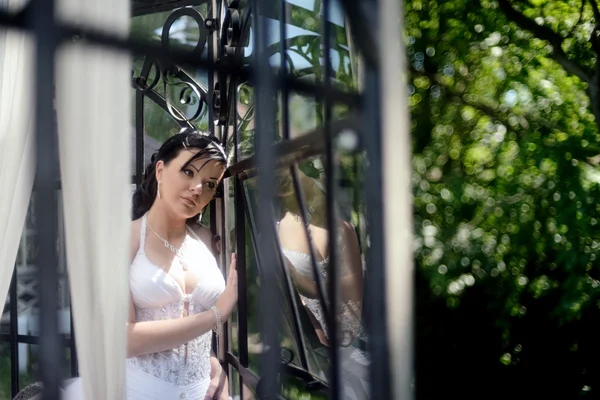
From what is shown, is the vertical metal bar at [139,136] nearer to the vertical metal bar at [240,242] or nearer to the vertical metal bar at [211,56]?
the vertical metal bar at [211,56]

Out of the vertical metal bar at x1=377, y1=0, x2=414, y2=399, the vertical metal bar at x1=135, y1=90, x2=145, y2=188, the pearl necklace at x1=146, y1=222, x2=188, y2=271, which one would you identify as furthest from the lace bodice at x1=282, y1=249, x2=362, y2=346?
the vertical metal bar at x1=135, y1=90, x2=145, y2=188

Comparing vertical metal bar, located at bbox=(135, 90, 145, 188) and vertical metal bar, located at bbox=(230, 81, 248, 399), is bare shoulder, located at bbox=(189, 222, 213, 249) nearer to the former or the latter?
vertical metal bar, located at bbox=(230, 81, 248, 399)

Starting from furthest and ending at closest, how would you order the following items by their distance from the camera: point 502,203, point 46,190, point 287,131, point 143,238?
point 502,203 → point 143,238 → point 287,131 → point 46,190

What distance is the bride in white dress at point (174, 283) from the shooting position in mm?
2160

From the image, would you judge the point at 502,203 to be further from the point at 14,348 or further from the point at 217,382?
the point at 14,348

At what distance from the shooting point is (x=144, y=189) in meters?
2.44

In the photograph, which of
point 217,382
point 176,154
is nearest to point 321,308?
point 176,154

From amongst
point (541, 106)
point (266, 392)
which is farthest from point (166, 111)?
point (541, 106)

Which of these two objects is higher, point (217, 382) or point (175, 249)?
point (175, 249)

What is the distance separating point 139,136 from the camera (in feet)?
10.0

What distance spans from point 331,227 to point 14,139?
0.64m

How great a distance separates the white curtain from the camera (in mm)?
1072

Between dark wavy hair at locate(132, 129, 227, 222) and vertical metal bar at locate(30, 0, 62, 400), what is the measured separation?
137cm

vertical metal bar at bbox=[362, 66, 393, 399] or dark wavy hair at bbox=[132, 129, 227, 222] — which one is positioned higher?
dark wavy hair at bbox=[132, 129, 227, 222]
